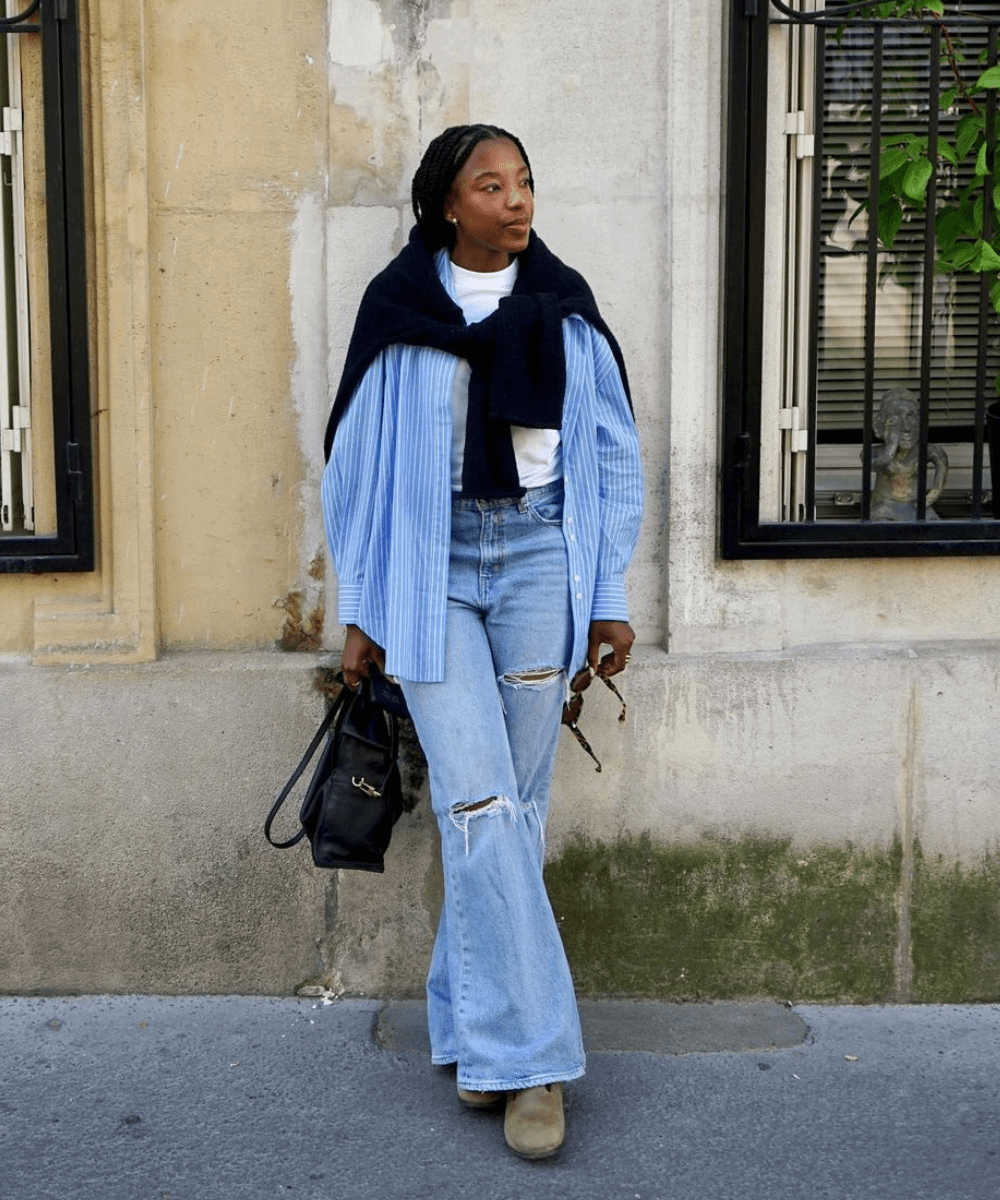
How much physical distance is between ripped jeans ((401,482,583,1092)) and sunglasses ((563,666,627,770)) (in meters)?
0.18

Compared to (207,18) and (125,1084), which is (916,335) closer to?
(207,18)

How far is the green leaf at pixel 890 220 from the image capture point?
438cm

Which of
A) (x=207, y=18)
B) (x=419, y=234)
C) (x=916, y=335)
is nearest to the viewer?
(x=419, y=234)

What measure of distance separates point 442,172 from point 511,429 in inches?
22.0

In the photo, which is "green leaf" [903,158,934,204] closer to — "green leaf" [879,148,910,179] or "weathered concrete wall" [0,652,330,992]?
"green leaf" [879,148,910,179]

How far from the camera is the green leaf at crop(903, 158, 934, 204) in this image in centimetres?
425

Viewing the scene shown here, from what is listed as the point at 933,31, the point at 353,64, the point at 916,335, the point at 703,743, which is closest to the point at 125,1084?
the point at 703,743

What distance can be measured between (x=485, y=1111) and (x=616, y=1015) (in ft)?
1.95

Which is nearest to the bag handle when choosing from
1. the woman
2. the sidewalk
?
the woman

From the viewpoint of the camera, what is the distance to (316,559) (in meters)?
4.29

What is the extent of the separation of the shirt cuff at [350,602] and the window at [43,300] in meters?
0.82

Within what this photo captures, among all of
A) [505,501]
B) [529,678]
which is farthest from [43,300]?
[529,678]

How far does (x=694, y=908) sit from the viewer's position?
14.0 feet

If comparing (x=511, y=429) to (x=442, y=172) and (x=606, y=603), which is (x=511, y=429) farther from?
(x=442, y=172)
